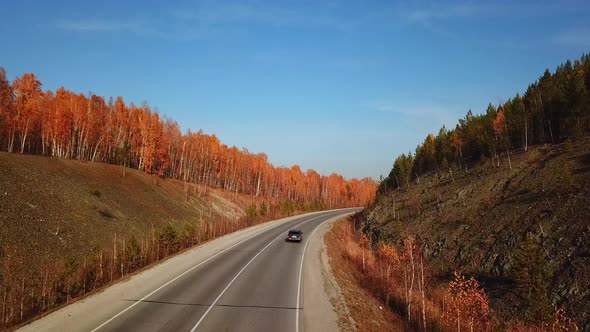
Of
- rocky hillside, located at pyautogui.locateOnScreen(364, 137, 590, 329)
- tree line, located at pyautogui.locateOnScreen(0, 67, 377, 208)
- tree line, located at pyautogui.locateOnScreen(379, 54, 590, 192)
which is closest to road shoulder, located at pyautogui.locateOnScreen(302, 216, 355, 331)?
rocky hillside, located at pyautogui.locateOnScreen(364, 137, 590, 329)

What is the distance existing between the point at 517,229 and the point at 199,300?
26.1 metres

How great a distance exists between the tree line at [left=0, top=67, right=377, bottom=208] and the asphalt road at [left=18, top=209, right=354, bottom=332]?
45.3 m

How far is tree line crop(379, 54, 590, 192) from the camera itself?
49850mm

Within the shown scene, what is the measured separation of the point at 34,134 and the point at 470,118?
303ft

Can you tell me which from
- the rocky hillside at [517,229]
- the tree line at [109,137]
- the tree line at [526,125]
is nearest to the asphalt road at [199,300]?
the rocky hillside at [517,229]

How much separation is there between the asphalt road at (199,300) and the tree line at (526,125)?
37.7 meters

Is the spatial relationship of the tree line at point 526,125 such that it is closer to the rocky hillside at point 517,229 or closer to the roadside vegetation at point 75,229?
the rocky hillside at point 517,229

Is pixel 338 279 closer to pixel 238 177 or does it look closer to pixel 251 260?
pixel 251 260

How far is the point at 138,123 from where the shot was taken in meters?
75.1

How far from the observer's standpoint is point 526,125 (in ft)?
169

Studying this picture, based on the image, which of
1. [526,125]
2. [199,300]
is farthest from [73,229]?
[526,125]

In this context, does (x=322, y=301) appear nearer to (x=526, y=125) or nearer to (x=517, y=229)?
(x=517, y=229)

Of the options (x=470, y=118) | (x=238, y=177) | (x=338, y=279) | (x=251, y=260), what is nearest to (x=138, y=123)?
(x=238, y=177)

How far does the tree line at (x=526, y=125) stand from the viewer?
49850 millimetres
